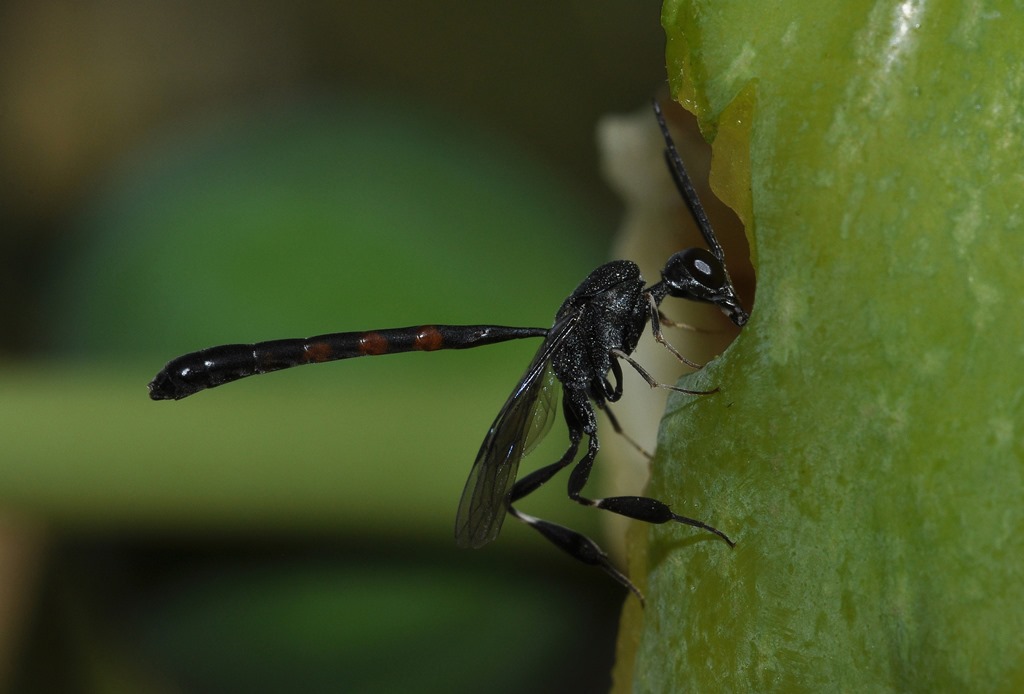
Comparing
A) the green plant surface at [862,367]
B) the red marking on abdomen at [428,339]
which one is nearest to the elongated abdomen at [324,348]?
the red marking on abdomen at [428,339]

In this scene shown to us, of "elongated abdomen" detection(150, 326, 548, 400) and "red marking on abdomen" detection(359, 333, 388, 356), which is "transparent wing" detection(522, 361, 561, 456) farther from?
"red marking on abdomen" detection(359, 333, 388, 356)

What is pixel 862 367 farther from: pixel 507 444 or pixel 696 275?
pixel 507 444

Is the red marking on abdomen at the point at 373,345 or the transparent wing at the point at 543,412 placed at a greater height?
the red marking on abdomen at the point at 373,345

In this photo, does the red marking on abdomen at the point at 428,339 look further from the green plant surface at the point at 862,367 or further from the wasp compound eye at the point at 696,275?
the green plant surface at the point at 862,367

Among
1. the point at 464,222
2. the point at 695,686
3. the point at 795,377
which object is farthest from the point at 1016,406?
the point at 464,222

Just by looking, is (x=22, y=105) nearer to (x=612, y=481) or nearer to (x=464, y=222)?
(x=464, y=222)
